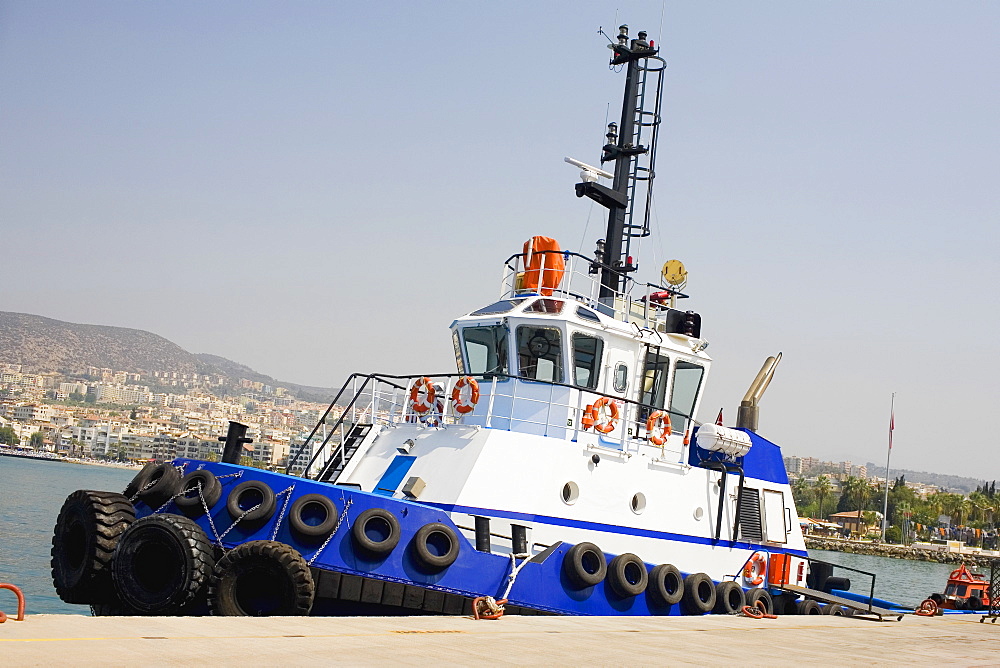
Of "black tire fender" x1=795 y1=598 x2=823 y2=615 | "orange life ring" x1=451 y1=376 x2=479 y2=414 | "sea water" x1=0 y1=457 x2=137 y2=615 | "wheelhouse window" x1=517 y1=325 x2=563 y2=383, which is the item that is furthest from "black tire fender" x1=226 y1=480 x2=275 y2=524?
"black tire fender" x1=795 y1=598 x2=823 y2=615

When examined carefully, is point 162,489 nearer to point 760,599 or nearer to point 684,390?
point 684,390

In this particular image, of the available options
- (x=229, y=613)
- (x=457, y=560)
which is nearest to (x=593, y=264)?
(x=457, y=560)

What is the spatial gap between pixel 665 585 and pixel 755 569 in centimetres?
237

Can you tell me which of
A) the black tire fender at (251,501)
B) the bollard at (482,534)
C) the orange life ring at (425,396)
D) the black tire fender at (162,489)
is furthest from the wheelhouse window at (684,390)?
the black tire fender at (162,489)

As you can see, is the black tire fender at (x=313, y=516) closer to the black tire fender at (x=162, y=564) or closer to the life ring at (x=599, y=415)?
the black tire fender at (x=162, y=564)

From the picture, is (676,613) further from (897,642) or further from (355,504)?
(355,504)

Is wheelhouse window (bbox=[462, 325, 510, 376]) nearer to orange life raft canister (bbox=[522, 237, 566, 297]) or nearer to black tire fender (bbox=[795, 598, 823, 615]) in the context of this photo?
orange life raft canister (bbox=[522, 237, 566, 297])

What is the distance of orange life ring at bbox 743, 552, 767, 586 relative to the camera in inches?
524

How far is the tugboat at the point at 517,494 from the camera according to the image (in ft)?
30.5

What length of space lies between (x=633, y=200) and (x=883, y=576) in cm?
4096

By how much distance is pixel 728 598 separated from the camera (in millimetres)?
12477

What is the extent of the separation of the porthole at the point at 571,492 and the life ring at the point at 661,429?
158 centimetres

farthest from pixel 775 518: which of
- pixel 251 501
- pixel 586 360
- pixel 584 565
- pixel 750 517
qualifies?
pixel 251 501

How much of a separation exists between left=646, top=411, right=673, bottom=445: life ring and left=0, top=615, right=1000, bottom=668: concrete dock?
2.30 metres
